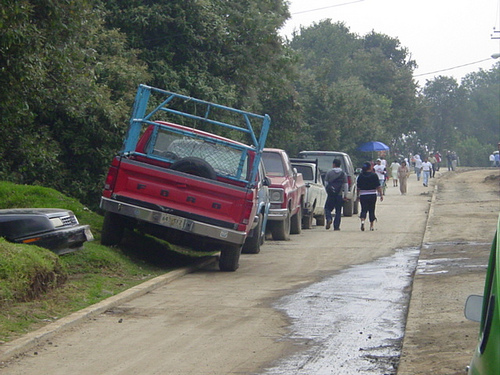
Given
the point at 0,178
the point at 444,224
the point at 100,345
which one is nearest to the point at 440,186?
the point at 444,224

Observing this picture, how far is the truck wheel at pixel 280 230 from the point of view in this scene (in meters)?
18.2

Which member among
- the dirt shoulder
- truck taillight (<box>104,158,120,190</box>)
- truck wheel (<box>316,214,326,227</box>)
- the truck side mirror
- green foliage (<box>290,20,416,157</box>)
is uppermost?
green foliage (<box>290,20,416,157</box>)

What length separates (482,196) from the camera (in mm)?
36156

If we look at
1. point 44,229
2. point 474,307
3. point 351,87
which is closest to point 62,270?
point 44,229

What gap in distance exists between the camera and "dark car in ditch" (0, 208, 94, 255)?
9.95 metres

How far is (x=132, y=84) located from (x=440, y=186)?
2967 centimetres

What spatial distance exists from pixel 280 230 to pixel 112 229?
6.15 meters

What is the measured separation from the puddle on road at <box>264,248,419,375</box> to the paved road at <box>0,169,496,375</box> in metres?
0.17

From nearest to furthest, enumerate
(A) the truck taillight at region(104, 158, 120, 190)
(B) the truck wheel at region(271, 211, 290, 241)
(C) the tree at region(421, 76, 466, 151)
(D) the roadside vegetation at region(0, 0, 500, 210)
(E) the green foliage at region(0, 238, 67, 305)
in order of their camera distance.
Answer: (E) the green foliage at region(0, 238, 67, 305) → (D) the roadside vegetation at region(0, 0, 500, 210) → (A) the truck taillight at region(104, 158, 120, 190) → (B) the truck wheel at region(271, 211, 290, 241) → (C) the tree at region(421, 76, 466, 151)

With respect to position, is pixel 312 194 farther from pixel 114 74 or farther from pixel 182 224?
pixel 182 224

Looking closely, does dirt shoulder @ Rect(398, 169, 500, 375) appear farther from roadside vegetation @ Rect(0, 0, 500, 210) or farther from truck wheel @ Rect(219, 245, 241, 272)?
roadside vegetation @ Rect(0, 0, 500, 210)

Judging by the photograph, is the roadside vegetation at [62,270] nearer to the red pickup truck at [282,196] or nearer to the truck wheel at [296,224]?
the red pickup truck at [282,196]

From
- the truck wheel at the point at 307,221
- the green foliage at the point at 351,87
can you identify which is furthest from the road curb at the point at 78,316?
the green foliage at the point at 351,87

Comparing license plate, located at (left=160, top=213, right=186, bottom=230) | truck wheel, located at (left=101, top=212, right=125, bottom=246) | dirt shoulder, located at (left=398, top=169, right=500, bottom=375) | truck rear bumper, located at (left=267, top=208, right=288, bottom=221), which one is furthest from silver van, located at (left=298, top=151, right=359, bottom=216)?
license plate, located at (left=160, top=213, right=186, bottom=230)
